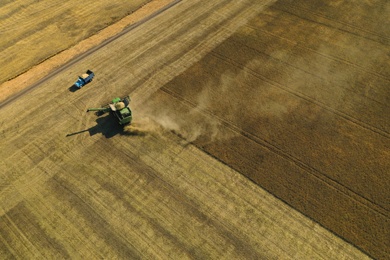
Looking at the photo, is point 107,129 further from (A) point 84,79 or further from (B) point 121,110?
(A) point 84,79

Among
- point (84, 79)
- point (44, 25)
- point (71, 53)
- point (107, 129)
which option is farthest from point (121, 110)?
point (44, 25)

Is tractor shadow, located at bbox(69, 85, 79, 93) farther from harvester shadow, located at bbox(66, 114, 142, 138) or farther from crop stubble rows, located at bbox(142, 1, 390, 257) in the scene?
crop stubble rows, located at bbox(142, 1, 390, 257)

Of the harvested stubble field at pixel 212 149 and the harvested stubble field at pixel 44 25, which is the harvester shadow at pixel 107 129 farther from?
the harvested stubble field at pixel 44 25

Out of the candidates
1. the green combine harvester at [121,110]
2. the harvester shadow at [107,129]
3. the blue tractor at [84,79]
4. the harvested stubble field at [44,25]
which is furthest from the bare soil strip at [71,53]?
the green combine harvester at [121,110]

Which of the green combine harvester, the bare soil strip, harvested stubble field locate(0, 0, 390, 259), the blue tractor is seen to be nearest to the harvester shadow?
harvested stubble field locate(0, 0, 390, 259)

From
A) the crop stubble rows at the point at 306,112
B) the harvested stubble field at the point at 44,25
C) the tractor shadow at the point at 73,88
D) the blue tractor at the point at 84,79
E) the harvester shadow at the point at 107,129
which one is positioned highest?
the harvested stubble field at the point at 44,25
